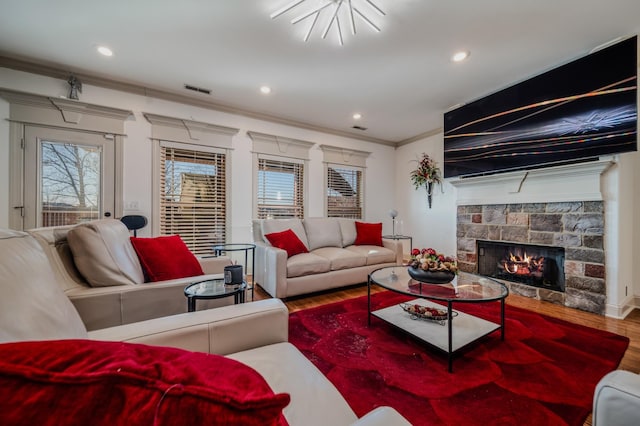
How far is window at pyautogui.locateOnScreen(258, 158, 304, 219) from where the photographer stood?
4.18 metres

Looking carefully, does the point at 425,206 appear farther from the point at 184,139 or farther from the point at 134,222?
the point at 134,222

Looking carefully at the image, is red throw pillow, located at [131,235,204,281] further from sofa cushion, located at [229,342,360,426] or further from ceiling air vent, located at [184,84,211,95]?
ceiling air vent, located at [184,84,211,95]

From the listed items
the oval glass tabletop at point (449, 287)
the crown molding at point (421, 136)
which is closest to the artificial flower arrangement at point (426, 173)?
the crown molding at point (421, 136)

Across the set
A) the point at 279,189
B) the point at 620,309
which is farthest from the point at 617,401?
the point at 279,189

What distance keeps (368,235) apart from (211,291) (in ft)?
9.29

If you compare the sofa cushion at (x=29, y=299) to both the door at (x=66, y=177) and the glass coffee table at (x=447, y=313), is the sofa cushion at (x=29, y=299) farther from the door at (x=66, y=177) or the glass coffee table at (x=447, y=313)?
the door at (x=66, y=177)

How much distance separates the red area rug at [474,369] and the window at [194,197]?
215 centimetres

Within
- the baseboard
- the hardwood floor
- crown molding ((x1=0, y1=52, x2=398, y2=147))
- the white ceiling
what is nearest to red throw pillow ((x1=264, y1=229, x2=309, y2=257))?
the hardwood floor

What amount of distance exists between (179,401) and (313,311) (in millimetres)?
2359

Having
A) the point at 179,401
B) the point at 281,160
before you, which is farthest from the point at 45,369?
the point at 281,160

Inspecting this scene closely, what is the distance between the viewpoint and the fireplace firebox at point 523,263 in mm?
2924

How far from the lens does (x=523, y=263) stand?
3219mm

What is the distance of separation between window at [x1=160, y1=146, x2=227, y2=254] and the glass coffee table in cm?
261

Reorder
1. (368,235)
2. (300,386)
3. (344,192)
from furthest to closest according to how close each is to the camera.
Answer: (344,192)
(368,235)
(300,386)
